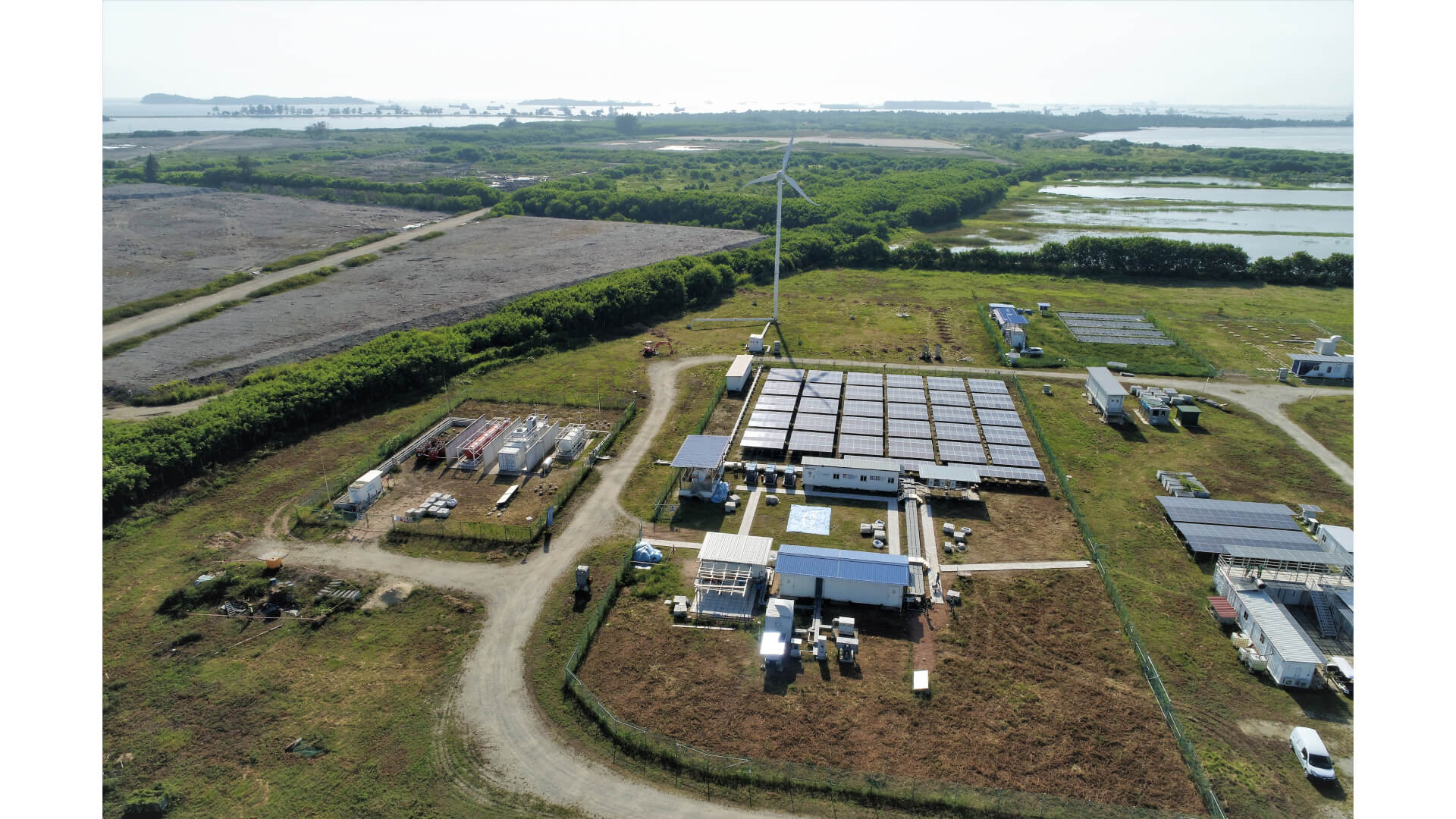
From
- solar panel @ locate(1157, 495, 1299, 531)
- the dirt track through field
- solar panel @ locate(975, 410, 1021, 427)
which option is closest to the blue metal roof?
the dirt track through field

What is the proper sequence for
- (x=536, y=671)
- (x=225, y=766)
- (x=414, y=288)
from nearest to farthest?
(x=225, y=766) < (x=536, y=671) < (x=414, y=288)

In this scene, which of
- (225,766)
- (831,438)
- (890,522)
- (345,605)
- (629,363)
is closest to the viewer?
(225,766)

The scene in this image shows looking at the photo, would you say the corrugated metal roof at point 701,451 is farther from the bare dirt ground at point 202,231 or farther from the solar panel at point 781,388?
the bare dirt ground at point 202,231

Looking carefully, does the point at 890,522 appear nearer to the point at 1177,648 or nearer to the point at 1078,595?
the point at 1078,595

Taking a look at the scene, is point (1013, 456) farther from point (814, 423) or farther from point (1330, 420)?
point (1330, 420)

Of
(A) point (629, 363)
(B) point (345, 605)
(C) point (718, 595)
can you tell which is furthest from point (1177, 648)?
(A) point (629, 363)

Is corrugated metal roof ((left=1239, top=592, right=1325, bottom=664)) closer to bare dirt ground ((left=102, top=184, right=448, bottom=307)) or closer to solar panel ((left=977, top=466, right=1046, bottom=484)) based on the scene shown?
solar panel ((left=977, top=466, right=1046, bottom=484))

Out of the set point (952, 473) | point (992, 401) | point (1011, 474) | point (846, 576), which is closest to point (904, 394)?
point (992, 401)
